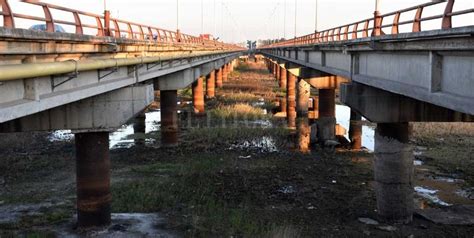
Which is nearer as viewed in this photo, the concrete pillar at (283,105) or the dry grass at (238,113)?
the dry grass at (238,113)

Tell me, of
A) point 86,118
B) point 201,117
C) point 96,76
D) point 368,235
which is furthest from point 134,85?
point 201,117

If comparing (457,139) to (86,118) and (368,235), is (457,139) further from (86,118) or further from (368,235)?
(86,118)

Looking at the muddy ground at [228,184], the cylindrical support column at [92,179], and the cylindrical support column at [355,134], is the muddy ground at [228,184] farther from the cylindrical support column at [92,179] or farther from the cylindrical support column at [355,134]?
the cylindrical support column at [355,134]

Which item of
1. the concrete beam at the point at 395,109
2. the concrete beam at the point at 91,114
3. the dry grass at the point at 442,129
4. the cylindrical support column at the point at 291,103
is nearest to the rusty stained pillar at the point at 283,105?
the cylindrical support column at the point at 291,103

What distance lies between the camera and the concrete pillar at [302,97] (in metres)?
39.8

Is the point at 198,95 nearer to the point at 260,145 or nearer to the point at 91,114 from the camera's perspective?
the point at 260,145

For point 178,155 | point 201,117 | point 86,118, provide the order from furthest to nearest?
point 201,117
point 178,155
point 86,118

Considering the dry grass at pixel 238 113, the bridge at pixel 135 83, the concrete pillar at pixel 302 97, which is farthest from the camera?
the concrete pillar at pixel 302 97

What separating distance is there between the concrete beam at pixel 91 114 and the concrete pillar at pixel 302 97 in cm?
2739

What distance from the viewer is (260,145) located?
26.3 meters

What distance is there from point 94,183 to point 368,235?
6.77 meters

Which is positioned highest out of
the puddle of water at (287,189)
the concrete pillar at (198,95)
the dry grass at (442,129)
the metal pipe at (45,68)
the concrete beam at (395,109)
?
the metal pipe at (45,68)

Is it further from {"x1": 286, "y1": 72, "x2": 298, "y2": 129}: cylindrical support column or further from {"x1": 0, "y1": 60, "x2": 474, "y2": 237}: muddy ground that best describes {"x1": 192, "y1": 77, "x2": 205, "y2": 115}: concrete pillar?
{"x1": 0, "y1": 60, "x2": 474, "y2": 237}: muddy ground

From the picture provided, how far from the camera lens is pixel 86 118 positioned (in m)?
12.1
